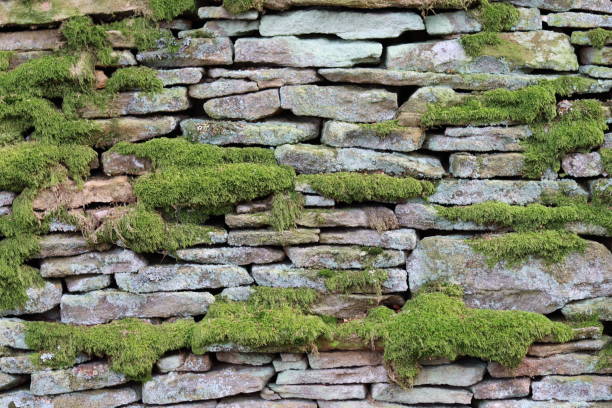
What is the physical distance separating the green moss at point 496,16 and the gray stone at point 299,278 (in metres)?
2.18

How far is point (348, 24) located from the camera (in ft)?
14.8

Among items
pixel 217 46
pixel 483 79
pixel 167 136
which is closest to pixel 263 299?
pixel 167 136

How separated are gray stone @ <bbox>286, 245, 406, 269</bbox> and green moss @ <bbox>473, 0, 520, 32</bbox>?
6.71 ft

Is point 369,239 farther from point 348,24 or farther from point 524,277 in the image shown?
point 348,24

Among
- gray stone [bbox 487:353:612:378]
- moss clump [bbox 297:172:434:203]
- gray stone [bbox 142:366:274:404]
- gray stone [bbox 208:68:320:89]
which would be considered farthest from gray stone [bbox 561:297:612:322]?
gray stone [bbox 208:68:320:89]

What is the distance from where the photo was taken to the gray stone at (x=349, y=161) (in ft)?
14.4

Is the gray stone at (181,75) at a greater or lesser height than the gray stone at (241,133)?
greater

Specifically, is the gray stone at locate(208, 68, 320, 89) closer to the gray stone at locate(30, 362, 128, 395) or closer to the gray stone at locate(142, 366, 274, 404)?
the gray stone at locate(142, 366, 274, 404)

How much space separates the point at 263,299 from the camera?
430 centimetres

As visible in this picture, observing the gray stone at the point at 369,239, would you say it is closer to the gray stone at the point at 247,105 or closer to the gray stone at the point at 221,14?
the gray stone at the point at 247,105

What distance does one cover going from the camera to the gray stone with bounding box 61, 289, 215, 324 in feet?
14.2

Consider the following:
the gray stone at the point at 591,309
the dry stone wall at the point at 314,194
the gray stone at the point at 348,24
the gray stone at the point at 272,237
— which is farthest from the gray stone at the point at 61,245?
the gray stone at the point at 591,309

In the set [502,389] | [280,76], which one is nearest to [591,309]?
[502,389]

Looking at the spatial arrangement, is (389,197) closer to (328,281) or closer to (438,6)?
(328,281)
